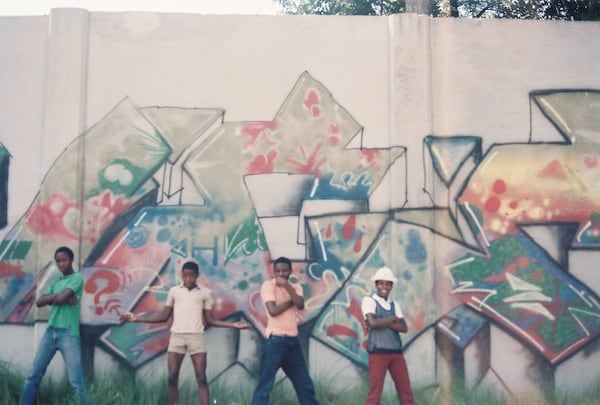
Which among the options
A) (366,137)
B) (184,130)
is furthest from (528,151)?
(184,130)

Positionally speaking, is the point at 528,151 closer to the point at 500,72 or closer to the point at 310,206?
the point at 500,72

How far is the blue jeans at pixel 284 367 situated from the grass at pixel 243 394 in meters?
0.72

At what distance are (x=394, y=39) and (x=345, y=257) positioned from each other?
2478 mm

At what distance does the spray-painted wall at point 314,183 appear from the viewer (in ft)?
22.6

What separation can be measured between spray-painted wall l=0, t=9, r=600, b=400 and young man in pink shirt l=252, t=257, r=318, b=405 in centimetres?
89

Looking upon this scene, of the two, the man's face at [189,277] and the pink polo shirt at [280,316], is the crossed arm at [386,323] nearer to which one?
the pink polo shirt at [280,316]

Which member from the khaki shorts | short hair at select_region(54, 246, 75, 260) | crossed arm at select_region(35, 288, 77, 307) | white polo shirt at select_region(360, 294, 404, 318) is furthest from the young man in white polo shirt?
white polo shirt at select_region(360, 294, 404, 318)

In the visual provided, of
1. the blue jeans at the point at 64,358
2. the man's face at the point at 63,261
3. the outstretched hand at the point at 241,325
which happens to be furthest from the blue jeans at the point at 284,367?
the man's face at the point at 63,261

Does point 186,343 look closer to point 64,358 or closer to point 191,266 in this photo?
point 191,266

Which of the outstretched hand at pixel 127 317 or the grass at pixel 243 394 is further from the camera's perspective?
the grass at pixel 243 394

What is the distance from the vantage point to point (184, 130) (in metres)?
7.07

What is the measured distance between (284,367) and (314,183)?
2.06 meters

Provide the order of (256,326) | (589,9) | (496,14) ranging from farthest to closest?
(496,14), (589,9), (256,326)

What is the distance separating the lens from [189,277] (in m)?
6.27
